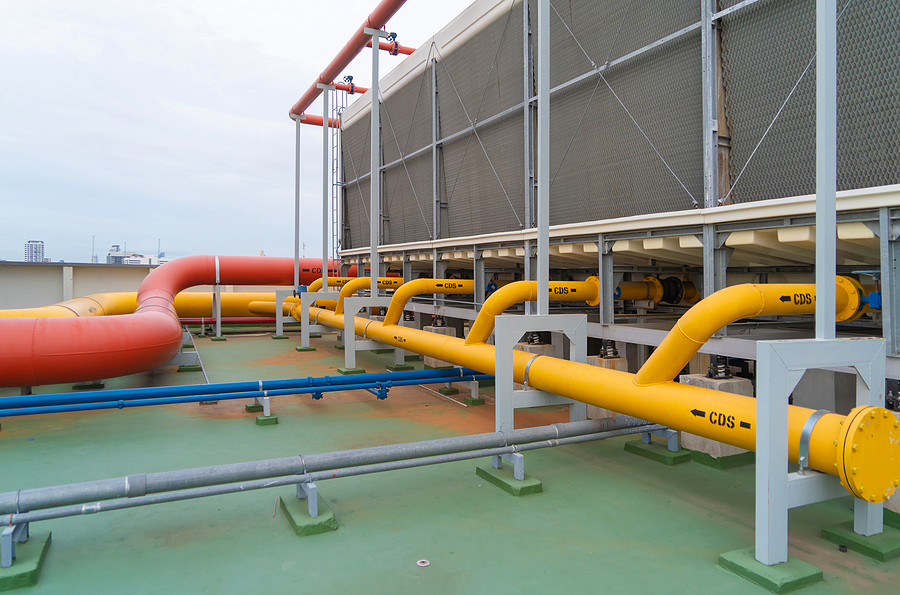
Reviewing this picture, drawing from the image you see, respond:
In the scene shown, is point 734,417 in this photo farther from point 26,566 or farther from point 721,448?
point 26,566

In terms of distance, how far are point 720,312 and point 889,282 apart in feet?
4.00

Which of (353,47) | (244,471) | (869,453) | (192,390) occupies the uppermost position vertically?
(353,47)

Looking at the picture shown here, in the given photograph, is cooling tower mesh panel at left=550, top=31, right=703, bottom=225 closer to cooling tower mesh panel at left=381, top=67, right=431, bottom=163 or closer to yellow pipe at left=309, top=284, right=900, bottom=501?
yellow pipe at left=309, top=284, right=900, bottom=501

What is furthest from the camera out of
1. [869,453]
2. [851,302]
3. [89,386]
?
[89,386]

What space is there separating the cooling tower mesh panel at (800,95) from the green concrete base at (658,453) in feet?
7.44

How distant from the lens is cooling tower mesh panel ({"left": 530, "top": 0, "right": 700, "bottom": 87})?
5.30m

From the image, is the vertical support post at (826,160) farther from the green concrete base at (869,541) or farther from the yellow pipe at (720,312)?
the green concrete base at (869,541)

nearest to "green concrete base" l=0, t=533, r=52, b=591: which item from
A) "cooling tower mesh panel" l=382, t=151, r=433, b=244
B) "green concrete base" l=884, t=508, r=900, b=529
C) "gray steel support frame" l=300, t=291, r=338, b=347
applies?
"green concrete base" l=884, t=508, r=900, b=529

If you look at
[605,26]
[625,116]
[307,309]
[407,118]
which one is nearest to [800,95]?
[625,116]

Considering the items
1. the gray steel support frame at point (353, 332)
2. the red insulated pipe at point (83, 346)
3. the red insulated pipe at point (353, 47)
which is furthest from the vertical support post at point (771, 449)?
the red insulated pipe at point (353, 47)

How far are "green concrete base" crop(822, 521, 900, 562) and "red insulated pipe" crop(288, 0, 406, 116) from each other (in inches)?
317

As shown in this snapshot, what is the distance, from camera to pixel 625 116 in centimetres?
593

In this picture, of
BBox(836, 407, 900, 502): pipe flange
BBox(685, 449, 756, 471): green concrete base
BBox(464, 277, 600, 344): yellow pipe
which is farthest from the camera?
BBox(464, 277, 600, 344): yellow pipe

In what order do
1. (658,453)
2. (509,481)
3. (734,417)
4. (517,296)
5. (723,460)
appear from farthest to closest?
(517,296), (658,453), (723,460), (509,481), (734,417)
